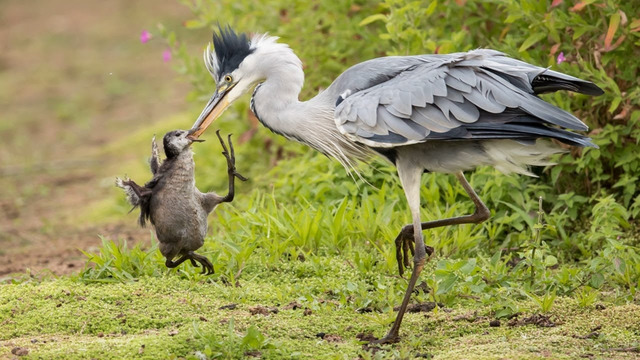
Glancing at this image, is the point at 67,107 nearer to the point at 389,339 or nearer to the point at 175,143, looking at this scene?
the point at 175,143

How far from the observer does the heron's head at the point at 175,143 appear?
499 cm

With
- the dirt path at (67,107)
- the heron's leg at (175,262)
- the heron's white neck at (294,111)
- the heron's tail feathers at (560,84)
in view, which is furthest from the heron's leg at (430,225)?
the dirt path at (67,107)

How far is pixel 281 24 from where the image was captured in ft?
25.8

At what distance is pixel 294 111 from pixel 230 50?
1.93ft

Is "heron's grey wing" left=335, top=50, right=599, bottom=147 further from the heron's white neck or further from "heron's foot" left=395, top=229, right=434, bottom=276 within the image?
"heron's foot" left=395, top=229, right=434, bottom=276

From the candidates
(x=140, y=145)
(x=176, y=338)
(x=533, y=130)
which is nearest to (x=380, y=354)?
(x=176, y=338)

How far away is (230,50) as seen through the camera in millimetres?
5406

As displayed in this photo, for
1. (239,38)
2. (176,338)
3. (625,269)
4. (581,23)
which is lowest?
(176,338)

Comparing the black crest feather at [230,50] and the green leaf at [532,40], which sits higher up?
the green leaf at [532,40]

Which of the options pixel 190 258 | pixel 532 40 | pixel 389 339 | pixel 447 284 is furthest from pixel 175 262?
pixel 532 40

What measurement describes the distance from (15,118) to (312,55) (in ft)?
22.2

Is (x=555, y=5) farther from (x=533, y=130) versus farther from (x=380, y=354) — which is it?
(x=380, y=354)

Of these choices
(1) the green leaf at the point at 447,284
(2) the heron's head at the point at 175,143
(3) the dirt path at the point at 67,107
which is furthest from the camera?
(3) the dirt path at the point at 67,107

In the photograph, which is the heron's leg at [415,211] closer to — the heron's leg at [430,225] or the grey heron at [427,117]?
the grey heron at [427,117]
